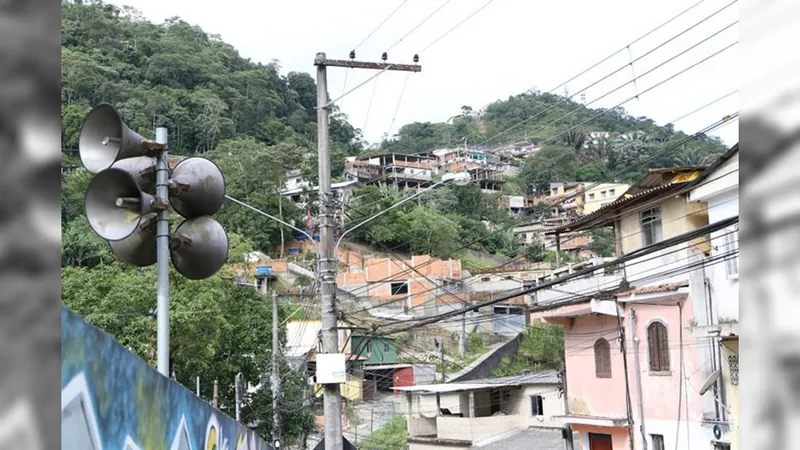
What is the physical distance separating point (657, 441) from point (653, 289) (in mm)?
4084

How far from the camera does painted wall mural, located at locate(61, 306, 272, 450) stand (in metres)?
3.37

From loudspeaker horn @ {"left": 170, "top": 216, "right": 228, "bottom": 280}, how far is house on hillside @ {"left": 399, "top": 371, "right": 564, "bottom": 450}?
26396 mm

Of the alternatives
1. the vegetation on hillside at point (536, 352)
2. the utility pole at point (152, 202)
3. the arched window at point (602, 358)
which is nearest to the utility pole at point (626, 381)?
the arched window at point (602, 358)

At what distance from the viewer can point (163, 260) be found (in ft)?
21.8

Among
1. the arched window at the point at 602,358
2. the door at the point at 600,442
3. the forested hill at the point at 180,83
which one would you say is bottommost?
the door at the point at 600,442

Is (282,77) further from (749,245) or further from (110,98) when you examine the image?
(749,245)

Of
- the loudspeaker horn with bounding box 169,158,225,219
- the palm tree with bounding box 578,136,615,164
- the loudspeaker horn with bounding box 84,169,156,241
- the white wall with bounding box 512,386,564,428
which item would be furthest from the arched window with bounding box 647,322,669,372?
the palm tree with bounding box 578,136,615,164

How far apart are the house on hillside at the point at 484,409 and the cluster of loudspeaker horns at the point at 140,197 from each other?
26.5m

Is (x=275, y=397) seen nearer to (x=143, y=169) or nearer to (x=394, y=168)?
(x=143, y=169)

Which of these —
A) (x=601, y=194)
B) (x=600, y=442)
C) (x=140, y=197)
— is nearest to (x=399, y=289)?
(x=601, y=194)

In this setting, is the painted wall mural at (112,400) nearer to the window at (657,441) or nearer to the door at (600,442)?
the window at (657,441)

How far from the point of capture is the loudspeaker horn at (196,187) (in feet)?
23.0

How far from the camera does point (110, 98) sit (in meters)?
67.0

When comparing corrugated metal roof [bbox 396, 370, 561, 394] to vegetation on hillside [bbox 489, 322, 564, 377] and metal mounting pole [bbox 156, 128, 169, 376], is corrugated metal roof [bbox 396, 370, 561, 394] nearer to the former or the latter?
vegetation on hillside [bbox 489, 322, 564, 377]
